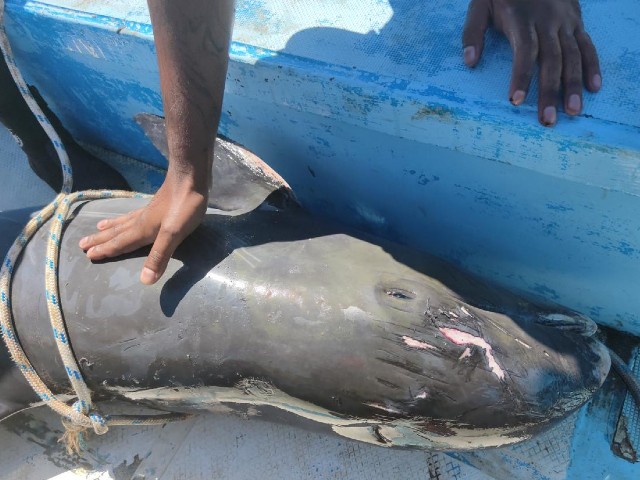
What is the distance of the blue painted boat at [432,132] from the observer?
1.76m

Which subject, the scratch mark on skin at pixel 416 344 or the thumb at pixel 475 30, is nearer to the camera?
the scratch mark on skin at pixel 416 344

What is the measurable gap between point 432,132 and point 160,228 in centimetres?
93

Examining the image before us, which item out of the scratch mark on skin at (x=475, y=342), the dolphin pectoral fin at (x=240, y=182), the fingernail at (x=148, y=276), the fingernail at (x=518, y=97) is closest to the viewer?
the scratch mark on skin at (x=475, y=342)

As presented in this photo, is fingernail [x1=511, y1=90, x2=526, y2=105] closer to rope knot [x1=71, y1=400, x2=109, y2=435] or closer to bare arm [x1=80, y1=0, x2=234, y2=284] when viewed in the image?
bare arm [x1=80, y1=0, x2=234, y2=284]

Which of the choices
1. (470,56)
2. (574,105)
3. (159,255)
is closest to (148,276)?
(159,255)

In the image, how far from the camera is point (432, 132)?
6.14ft

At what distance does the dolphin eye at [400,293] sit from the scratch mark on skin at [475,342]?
0.45 feet

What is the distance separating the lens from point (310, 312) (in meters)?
1.74

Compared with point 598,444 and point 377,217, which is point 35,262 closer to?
point 377,217

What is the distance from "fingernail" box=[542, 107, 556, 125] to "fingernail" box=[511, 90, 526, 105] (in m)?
0.09

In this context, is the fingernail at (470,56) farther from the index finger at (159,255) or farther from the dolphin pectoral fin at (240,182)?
the index finger at (159,255)

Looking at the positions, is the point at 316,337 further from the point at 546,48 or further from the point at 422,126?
the point at 546,48

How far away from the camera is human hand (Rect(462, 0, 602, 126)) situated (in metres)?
1.69

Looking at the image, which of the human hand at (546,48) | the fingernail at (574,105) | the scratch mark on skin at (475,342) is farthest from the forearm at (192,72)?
the fingernail at (574,105)
